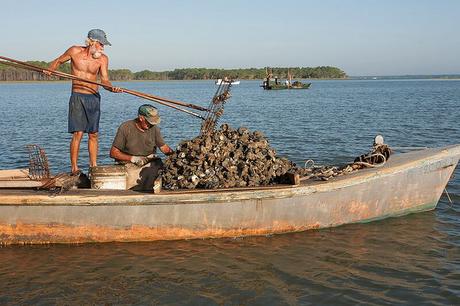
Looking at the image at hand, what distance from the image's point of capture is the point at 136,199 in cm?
578

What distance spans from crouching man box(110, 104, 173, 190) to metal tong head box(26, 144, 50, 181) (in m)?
1.07

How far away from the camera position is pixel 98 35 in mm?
6672

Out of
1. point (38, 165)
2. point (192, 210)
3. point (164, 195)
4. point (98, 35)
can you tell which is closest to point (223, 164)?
point (192, 210)

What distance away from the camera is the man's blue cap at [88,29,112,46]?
664 cm

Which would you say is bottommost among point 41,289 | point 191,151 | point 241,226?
point 41,289

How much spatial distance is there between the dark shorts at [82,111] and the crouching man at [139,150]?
1.51 feet

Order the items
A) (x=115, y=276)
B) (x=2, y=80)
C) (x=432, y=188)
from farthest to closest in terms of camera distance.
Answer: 1. (x=2, y=80)
2. (x=432, y=188)
3. (x=115, y=276)

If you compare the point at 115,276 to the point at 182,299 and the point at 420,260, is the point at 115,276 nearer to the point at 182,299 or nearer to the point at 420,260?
the point at 182,299

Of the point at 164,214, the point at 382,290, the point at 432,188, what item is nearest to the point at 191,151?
the point at 164,214

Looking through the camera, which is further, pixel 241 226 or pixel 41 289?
pixel 241 226

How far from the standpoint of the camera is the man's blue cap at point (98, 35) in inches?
261

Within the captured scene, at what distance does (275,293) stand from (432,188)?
3741 millimetres

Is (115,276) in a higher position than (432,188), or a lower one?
lower

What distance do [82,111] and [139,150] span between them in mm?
978
